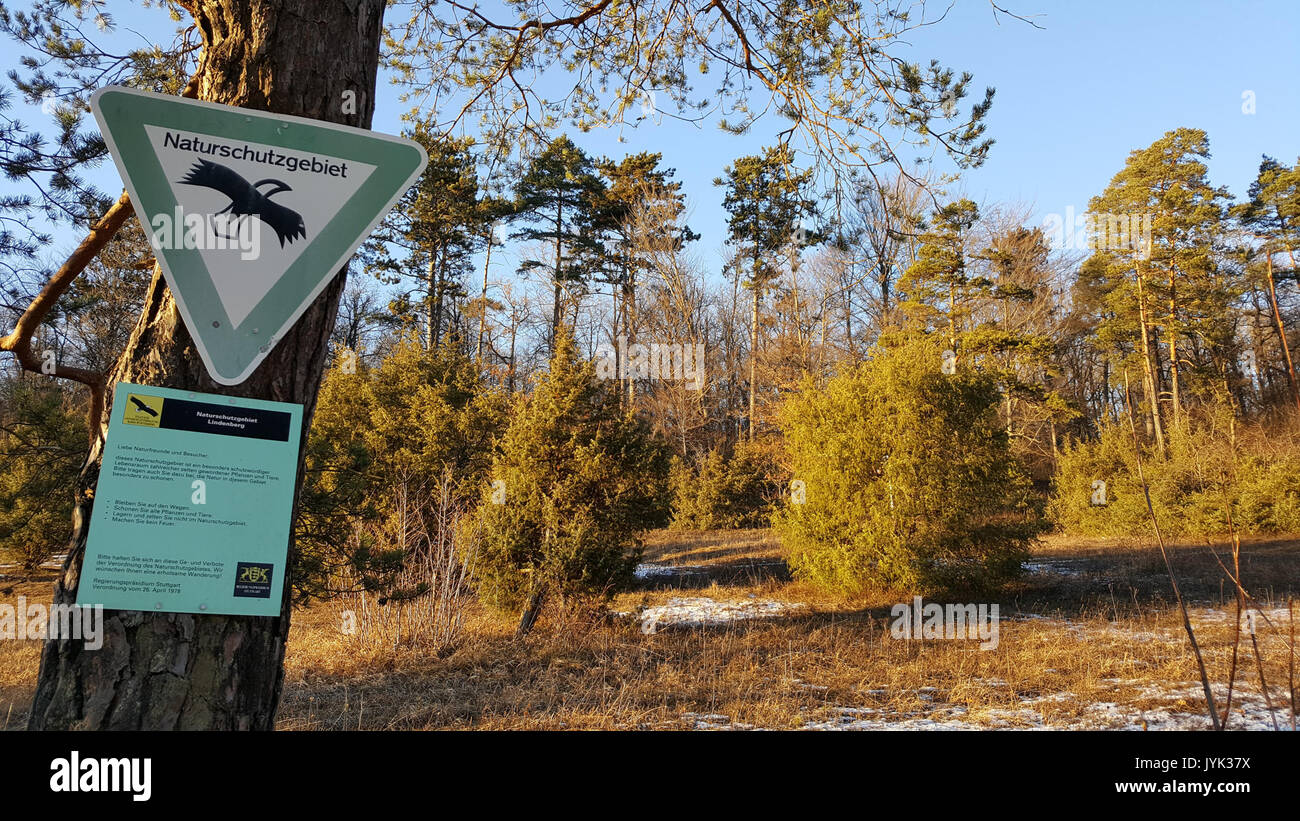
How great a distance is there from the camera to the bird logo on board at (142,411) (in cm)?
153

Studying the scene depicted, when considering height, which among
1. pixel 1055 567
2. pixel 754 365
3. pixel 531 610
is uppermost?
pixel 754 365

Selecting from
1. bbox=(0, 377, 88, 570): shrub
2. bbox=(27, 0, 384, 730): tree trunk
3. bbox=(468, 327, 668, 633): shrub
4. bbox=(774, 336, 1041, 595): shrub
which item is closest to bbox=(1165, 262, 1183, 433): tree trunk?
bbox=(774, 336, 1041, 595): shrub

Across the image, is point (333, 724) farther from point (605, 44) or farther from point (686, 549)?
point (686, 549)

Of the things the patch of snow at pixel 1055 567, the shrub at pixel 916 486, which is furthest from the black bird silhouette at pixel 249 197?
the patch of snow at pixel 1055 567

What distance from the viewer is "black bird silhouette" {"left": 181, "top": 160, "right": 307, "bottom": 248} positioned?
165 cm

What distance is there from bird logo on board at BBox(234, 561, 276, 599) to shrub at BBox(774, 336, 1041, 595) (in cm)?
1052

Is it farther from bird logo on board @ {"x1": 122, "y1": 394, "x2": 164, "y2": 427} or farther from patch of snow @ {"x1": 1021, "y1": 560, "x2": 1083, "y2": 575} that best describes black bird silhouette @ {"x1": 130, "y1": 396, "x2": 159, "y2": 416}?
patch of snow @ {"x1": 1021, "y1": 560, "x2": 1083, "y2": 575}

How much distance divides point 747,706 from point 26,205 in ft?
18.8

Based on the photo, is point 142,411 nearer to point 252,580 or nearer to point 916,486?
point 252,580

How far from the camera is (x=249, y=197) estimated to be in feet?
5.47

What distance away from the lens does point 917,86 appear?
4.08 metres

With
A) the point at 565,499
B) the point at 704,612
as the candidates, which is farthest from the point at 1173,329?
the point at 565,499

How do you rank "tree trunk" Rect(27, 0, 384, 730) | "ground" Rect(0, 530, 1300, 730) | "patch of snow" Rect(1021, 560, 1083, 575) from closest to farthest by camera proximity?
1. "tree trunk" Rect(27, 0, 384, 730)
2. "ground" Rect(0, 530, 1300, 730)
3. "patch of snow" Rect(1021, 560, 1083, 575)

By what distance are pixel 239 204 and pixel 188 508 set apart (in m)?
0.73
